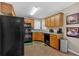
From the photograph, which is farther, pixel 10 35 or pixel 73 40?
pixel 73 40

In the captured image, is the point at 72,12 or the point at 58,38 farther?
the point at 58,38

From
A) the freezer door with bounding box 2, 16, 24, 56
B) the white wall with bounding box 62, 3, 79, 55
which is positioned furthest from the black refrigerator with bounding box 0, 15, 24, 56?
the white wall with bounding box 62, 3, 79, 55

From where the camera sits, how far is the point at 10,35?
1.57 meters

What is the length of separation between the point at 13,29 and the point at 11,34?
10 centimetres

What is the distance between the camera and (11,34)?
1.58 m

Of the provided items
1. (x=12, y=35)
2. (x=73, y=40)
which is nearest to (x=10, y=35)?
(x=12, y=35)

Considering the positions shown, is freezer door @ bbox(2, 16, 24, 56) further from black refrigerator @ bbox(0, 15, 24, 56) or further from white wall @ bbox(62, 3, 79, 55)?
white wall @ bbox(62, 3, 79, 55)

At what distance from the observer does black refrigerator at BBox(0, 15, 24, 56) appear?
1.48m

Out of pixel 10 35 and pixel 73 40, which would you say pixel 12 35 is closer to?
pixel 10 35

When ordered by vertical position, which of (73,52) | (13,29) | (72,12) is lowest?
(73,52)

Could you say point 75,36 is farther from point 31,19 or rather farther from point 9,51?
point 31,19

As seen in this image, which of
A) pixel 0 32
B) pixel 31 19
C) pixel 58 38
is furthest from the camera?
pixel 31 19

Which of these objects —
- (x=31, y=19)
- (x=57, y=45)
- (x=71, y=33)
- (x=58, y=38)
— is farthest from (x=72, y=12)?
(x=31, y=19)

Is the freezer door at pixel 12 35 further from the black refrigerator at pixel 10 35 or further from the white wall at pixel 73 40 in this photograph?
the white wall at pixel 73 40
